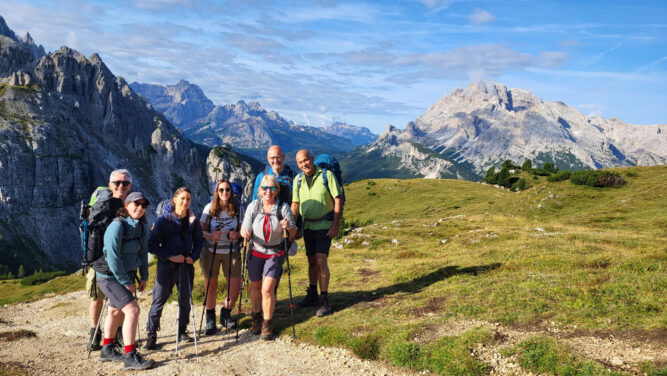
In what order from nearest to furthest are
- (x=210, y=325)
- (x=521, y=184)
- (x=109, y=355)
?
(x=109, y=355)
(x=210, y=325)
(x=521, y=184)

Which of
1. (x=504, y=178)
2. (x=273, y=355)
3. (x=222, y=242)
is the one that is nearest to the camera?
(x=273, y=355)

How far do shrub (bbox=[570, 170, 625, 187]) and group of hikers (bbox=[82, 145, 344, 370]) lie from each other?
1931 inches

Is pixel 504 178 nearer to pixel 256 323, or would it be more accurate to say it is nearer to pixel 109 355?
pixel 256 323

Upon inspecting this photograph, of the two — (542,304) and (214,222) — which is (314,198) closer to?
(214,222)

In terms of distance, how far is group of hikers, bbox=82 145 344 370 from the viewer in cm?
929

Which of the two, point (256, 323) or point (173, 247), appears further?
point (256, 323)

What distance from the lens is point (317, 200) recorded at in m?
11.9

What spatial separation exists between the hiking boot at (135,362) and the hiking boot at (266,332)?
311cm

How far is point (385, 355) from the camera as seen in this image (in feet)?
31.3

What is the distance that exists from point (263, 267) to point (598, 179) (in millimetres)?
52422

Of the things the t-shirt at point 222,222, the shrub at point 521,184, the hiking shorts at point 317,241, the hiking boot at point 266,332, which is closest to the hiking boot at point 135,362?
the hiking boot at point 266,332

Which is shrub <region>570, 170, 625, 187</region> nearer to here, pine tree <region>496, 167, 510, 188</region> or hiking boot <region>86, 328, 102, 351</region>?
pine tree <region>496, 167, 510, 188</region>

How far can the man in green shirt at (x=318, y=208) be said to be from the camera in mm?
11898

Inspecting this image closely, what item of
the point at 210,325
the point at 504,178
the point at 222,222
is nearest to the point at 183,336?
the point at 210,325
